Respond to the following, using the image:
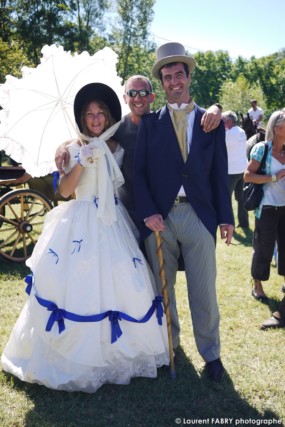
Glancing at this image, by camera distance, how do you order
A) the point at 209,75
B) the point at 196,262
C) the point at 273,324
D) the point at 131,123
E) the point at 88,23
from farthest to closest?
the point at 209,75 < the point at 88,23 < the point at 273,324 < the point at 131,123 < the point at 196,262

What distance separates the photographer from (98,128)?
2967mm

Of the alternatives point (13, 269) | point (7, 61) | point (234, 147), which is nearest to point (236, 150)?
point (234, 147)

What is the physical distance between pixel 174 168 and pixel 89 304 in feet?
3.62

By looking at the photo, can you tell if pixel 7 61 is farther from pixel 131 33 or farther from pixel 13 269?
pixel 131 33

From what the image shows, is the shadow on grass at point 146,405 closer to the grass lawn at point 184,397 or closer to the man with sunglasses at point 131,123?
the grass lawn at point 184,397

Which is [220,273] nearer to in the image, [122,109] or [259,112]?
[122,109]

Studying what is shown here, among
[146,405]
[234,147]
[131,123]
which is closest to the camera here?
[146,405]

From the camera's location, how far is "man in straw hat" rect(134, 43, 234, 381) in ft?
9.43

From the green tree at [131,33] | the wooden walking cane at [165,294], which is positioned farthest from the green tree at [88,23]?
the wooden walking cane at [165,294]

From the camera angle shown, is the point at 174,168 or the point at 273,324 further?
the point at 273,324

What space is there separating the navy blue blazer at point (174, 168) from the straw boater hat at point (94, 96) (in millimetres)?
268

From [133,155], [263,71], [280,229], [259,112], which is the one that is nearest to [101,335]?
[133,155]

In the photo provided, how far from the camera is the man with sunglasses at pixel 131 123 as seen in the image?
2.86 m

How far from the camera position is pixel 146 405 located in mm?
2734
